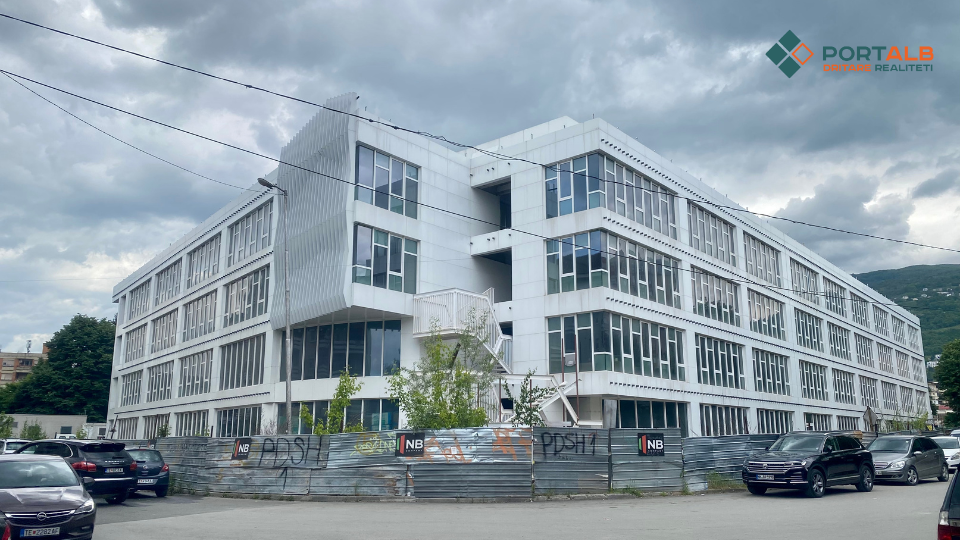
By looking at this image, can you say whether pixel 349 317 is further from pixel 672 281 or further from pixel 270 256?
pixel 672 281

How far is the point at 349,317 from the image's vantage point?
29.7m

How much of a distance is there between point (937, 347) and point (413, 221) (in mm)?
132224

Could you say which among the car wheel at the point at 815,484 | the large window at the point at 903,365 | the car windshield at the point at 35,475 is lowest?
the car wheel at the point at 815,484

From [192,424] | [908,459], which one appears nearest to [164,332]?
[192,424]

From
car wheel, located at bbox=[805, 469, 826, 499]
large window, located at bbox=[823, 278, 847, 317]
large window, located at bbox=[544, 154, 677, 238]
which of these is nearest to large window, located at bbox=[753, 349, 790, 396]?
large window, located at bbox=[823, 278, 847, 317]

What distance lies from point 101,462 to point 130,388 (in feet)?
129

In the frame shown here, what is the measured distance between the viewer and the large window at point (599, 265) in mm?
29297

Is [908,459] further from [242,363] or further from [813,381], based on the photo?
[242,363]

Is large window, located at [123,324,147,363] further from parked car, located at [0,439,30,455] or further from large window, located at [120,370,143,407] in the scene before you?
parked car, located at [0,439,30,455]

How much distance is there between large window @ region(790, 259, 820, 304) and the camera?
4850 cm

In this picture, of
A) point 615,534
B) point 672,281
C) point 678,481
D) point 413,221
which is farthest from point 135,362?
point 615,534

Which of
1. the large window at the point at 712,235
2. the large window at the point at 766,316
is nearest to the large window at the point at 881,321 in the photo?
the large window at the point at 766,316

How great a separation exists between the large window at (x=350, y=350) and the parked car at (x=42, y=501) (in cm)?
1731

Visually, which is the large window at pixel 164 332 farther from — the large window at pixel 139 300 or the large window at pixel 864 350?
the large window at pixel 864 350
